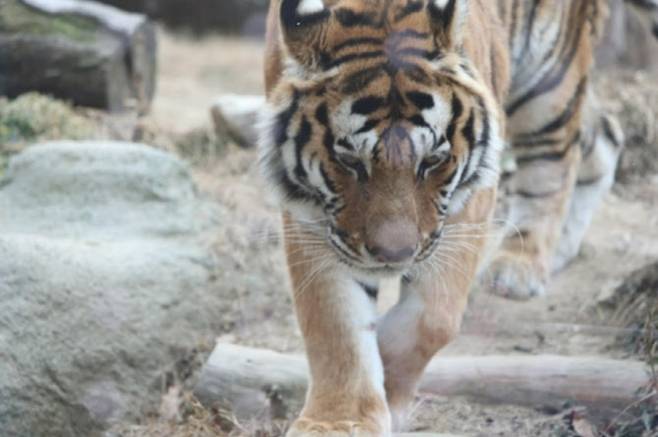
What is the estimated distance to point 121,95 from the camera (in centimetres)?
709

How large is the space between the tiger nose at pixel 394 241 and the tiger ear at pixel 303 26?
490mm

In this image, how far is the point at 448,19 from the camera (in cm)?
320

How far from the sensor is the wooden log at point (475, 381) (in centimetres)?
380

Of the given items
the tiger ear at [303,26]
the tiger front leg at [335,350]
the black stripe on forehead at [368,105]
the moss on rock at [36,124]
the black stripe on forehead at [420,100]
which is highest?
the tiger ear at [303,26]

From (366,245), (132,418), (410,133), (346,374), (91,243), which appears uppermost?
(410,133)

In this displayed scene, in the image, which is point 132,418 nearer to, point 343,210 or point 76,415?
point 76,415

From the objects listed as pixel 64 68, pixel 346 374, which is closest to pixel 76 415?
pixel 346 374

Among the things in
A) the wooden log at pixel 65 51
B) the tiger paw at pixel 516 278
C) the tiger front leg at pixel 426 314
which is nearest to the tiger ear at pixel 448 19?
the tiger front leg at pixel 426 314

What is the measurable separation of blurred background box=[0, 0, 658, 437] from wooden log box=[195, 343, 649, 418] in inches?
0.5

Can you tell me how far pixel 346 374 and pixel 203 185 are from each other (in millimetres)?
2727

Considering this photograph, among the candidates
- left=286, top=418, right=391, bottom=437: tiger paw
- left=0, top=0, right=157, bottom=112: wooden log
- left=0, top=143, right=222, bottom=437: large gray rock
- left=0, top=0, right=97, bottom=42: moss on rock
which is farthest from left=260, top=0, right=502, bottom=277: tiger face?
left=0, top=0, right=97, bottom=42: moss on rock

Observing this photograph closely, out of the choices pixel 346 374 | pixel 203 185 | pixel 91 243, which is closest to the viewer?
pixel 346 374

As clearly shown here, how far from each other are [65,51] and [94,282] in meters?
2.65

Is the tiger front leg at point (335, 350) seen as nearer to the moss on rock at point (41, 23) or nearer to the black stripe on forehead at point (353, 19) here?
the black stripe on forehead at point (353, 19)
